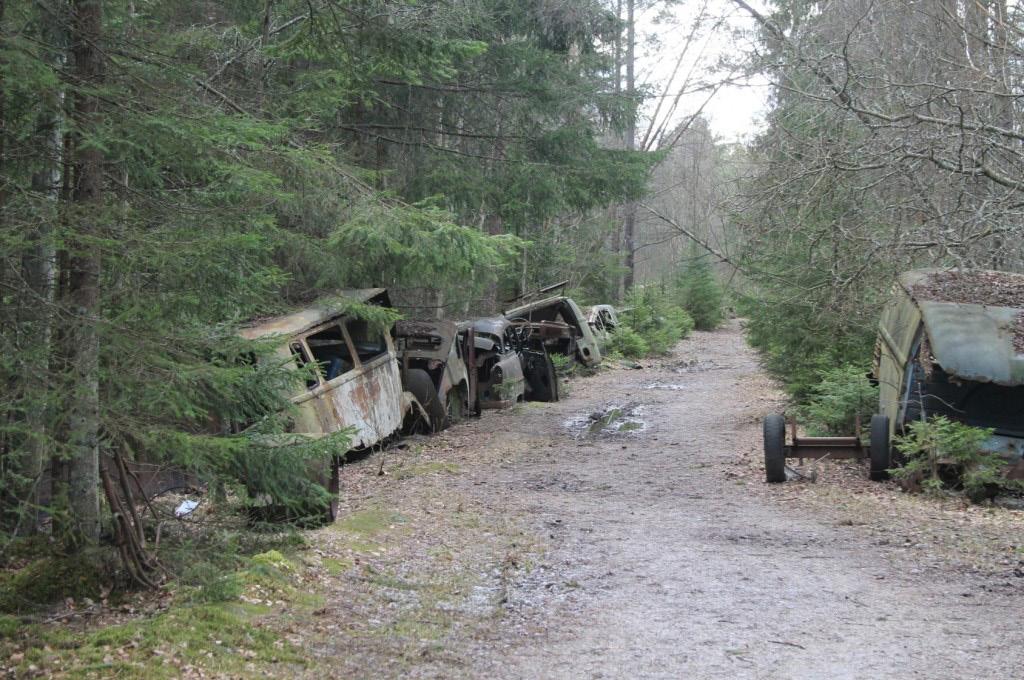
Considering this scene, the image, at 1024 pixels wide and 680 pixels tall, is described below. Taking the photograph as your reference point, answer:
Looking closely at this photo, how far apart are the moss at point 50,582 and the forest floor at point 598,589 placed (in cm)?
25

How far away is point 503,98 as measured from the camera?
18.6m

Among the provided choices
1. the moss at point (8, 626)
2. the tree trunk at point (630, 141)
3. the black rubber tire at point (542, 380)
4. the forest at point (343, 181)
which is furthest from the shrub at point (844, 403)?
the tree trunk at point (630, 141)

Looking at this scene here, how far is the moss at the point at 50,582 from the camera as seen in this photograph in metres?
5.48

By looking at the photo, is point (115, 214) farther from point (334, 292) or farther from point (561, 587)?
point (334, 292)

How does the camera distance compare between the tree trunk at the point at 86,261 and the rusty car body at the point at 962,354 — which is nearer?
the tree trunk at the point at 86,261

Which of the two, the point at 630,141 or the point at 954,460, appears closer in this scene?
the point at 954,460

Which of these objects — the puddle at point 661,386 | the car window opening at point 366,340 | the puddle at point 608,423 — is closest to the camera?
the car window opening at point 366,340

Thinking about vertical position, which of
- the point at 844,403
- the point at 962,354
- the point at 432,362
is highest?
the point at 962,354

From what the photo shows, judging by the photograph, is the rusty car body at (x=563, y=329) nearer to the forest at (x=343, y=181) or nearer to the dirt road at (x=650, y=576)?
the forest at (x=343, y=181)

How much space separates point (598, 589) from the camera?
283 inches

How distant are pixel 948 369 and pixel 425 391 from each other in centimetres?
764

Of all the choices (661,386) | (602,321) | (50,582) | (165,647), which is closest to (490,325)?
(661,386)

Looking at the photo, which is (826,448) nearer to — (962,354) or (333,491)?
(962,354)

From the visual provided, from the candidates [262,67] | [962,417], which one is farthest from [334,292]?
[962,417]
